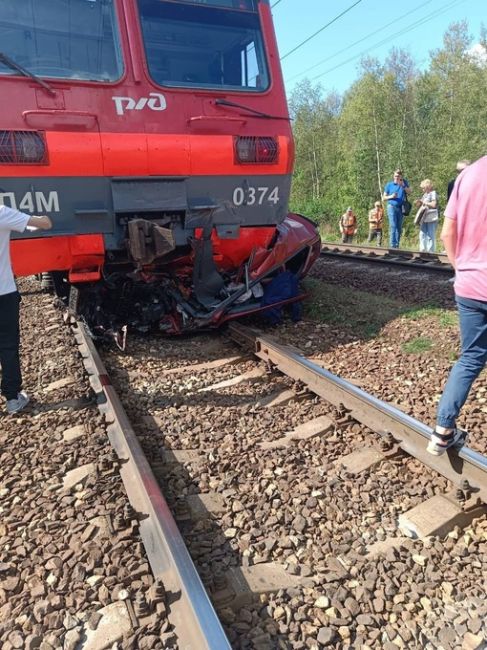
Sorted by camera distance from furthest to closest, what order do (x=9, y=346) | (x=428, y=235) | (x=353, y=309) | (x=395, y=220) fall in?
(x=395, y=220)
(x=428, y=235)
(x=353, y=309)
(x=9, y=346)

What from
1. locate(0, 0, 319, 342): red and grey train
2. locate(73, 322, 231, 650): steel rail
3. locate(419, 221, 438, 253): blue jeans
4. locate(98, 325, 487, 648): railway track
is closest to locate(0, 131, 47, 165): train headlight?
locate(0, 0, 319, 342): red and grey train

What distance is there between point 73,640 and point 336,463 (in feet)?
5.49

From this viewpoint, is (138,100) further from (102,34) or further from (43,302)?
(43,302)

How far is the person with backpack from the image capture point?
11.1m

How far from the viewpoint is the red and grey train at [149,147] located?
177 inches

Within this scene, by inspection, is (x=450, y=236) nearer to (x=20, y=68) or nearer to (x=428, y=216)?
(x=20, y=68)

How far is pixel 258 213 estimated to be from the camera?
5.55 meters

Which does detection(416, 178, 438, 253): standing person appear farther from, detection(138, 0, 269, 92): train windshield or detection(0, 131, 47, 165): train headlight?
detection(0, 131, 47, 165): train headlight

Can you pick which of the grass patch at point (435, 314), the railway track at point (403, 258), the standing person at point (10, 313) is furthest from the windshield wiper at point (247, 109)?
the railway track at point (403, 258)

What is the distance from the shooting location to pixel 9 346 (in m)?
4.05

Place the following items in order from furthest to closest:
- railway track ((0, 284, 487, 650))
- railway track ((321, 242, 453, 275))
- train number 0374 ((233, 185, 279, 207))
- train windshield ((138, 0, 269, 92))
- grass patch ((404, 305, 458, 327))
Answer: railway track ((321, 242, 453, 275)), grass patch ((404, 305, 458, 327)), train number 0374 ((233, 185, 279, 207)), train windshield ((138, 0, 269, 92)), railway track ((0, 284, 487, 650))

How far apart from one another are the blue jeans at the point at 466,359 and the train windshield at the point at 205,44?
3.64 meters

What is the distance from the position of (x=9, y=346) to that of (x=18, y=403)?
1.48ft

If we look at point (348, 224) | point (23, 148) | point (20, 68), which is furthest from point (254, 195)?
point (348, 224)
